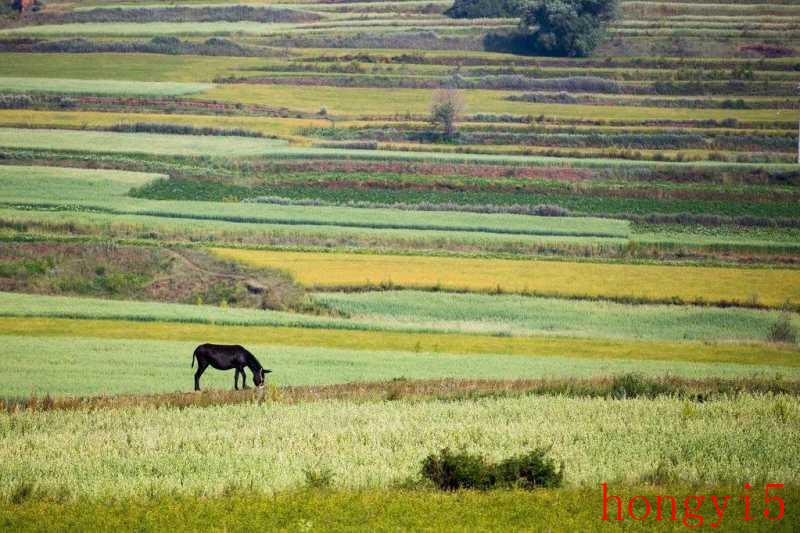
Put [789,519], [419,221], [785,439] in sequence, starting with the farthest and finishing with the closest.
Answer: [419,221] < [785,439] < [789,519]

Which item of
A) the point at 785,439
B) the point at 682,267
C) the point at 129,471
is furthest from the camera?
the point at 682,267

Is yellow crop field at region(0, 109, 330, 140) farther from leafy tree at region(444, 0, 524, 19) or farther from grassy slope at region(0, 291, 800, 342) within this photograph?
leafy tree at region(444, 0, 524, 19)

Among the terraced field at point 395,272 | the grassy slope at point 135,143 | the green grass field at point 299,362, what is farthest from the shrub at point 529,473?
the grassy slope at point 135,143

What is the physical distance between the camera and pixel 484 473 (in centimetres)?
2033

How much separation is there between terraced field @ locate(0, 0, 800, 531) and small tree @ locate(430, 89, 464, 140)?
10.1 inches

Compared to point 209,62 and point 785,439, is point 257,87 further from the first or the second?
point 785,439

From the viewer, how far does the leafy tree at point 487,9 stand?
13112 cm

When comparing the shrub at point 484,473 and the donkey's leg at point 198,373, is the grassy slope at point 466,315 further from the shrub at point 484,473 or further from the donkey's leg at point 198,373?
the shrub at point 484,473

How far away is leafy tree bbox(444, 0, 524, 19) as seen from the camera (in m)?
131

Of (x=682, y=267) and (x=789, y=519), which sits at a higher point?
(x=789, y=519)

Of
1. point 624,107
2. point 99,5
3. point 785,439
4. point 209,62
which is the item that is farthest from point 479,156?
point 99,5

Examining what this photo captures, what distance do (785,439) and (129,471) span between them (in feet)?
36.0

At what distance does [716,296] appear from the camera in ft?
152

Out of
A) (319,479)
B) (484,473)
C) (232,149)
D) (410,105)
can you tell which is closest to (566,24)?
(410,105)
